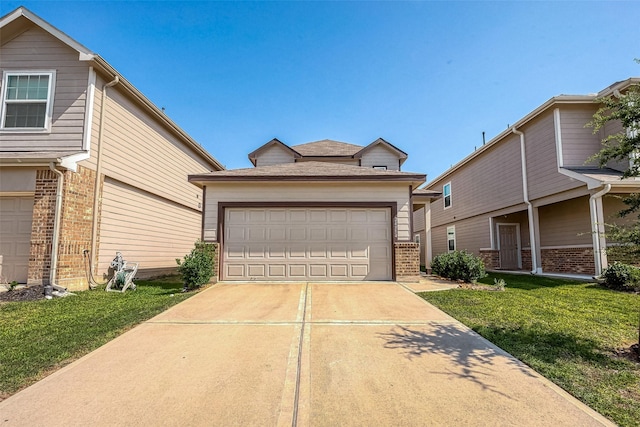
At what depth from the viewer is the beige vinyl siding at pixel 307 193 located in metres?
9.00

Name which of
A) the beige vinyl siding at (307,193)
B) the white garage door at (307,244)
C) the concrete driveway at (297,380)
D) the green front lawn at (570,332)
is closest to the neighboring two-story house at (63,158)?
the beige vinyl siding at (307,193)

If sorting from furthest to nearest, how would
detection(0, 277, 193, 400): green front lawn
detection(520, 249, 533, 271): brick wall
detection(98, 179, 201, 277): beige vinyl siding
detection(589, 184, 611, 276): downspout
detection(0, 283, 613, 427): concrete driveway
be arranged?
detection(520, 249, 533, 271): brick wall → detection(589, 184, 611, 276): downspout → detection(98, 179, 201, 277): beige vinyl siding → detection(0, 277, 193, 400): green front lawn → detection(0, 283, 613, 427): concrete driveway

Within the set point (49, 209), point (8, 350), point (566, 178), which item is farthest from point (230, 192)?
point (566, 178)

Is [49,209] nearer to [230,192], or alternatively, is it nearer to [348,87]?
[230,192]

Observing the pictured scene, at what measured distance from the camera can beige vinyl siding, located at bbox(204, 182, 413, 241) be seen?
9.00m

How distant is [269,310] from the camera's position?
18.9ft

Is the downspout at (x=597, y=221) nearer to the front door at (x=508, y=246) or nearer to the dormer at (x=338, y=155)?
the front door at (x=508, y=246)

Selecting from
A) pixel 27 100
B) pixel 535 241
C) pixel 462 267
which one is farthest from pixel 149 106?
pixel 535 241

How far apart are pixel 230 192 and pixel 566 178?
11.3 metres

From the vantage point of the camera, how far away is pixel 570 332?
4.58 m

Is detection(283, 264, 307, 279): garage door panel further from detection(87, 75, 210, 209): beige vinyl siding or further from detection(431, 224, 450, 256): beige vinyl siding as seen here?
detection(431, 224, 450, 256): beige vinyl siding

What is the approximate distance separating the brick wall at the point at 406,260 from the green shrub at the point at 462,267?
4.25ft

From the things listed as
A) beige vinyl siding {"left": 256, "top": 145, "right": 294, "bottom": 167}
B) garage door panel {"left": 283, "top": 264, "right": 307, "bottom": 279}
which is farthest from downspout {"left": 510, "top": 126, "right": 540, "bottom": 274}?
beige vinyl siding {"left": 256, "top": 145, "right": 294, "bottom": 167}

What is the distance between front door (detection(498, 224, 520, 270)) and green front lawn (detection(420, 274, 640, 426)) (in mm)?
7176
